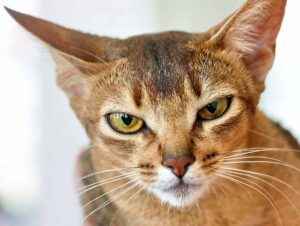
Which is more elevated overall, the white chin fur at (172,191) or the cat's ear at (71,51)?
the cat's ear at (71,51)

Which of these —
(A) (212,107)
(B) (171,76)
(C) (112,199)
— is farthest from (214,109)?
(C) (112,199)

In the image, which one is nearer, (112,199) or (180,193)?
(180,193)

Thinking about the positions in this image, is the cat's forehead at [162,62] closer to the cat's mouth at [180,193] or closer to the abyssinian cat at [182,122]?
the abyssinian cat at [182,122]

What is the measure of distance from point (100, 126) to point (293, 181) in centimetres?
49

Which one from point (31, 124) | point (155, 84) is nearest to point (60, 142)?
point (31, 124)

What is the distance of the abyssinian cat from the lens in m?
1.12

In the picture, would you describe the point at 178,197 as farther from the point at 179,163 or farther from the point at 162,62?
the point at 162,62

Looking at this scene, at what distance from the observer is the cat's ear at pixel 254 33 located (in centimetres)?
116

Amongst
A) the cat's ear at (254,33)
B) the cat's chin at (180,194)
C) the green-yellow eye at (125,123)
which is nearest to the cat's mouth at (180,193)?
the cat's chin at (180,194)

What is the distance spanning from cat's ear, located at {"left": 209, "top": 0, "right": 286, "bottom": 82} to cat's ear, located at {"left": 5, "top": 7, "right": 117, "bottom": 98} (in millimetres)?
265

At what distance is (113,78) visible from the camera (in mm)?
1218

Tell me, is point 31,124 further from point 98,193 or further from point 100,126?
point 100,126

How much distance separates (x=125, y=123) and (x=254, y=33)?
353 mm

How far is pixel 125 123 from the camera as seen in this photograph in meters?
1.17
